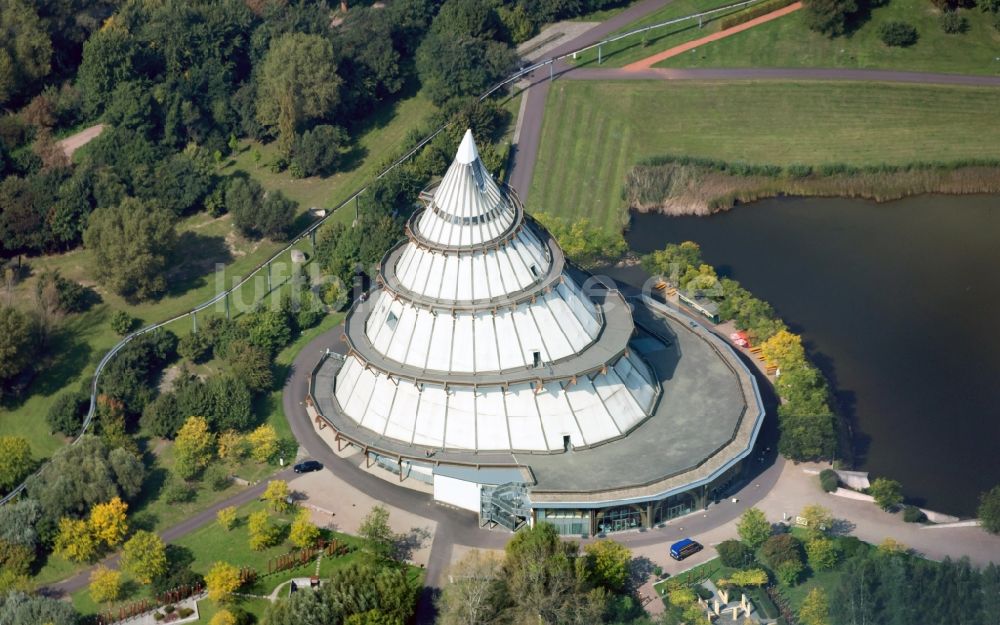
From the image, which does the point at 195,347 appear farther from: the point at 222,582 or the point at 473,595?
the point at 473,595

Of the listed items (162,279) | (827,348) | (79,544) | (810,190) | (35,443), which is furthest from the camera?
(810,190)

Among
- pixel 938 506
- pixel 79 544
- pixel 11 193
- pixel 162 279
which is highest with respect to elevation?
pixel 11 193

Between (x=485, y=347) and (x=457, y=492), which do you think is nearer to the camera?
(x=457, y=492)

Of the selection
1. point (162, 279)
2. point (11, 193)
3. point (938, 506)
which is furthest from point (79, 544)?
point (938, 506)

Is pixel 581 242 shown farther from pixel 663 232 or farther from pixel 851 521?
pixel 851 521

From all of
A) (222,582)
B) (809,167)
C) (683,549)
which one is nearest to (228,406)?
(222,582)

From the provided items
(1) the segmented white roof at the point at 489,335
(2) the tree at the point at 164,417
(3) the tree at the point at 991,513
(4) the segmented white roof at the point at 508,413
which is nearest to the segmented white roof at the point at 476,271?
(1) the segmented white roof at the point at 489,335
